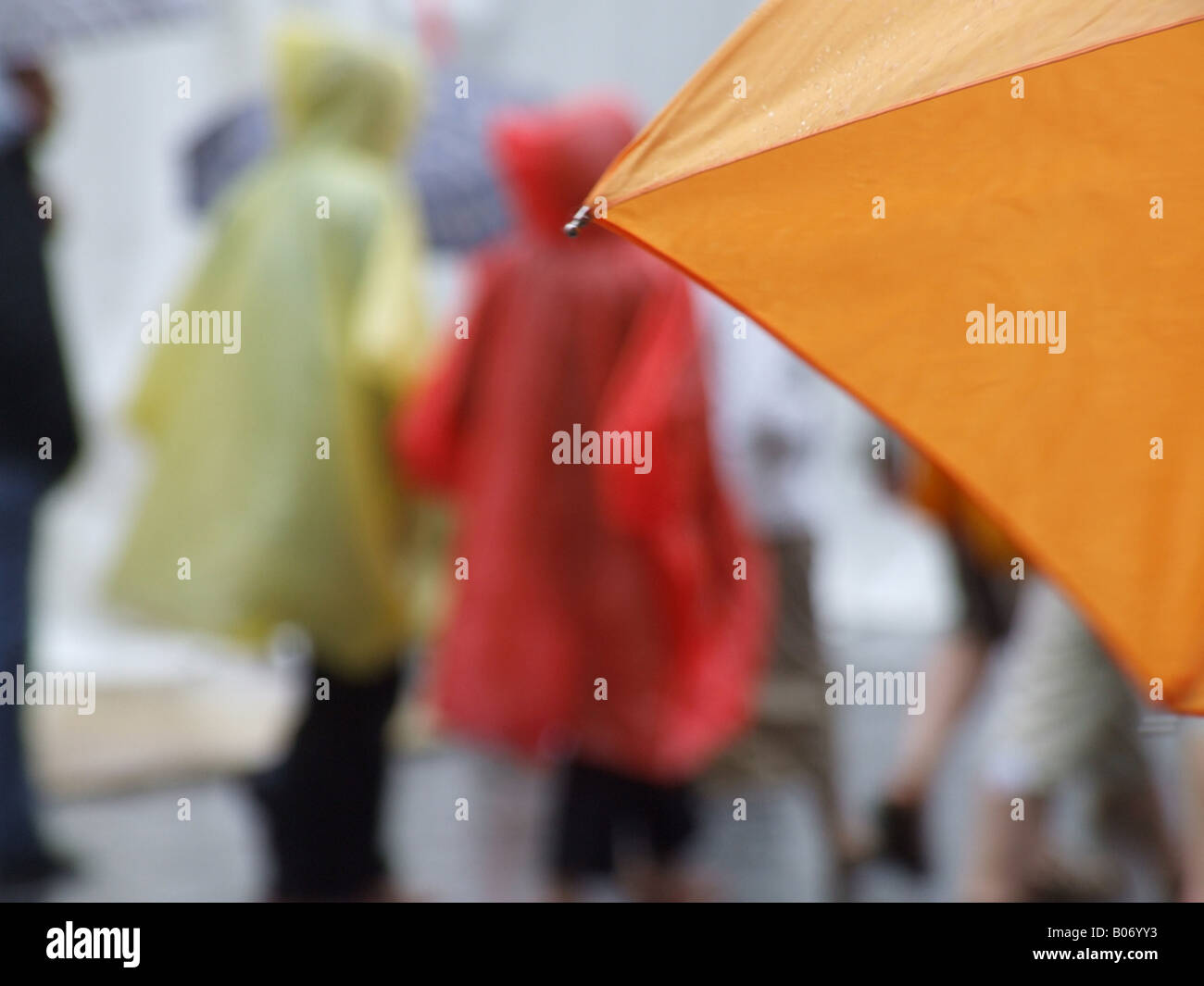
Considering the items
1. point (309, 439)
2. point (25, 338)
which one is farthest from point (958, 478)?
point (25, 338)

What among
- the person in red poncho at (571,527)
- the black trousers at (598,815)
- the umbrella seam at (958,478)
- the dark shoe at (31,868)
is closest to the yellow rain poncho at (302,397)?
the person in red poncho at (571,527)

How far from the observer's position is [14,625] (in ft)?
11.6

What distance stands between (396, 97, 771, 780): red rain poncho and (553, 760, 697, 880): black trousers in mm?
91

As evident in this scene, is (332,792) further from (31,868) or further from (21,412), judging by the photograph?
(21,412)

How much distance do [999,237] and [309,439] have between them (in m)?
2.12

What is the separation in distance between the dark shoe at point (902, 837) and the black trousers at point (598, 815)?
1.68 feet

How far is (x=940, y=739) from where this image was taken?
12.6 feet

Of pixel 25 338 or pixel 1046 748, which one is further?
pixel 25 338

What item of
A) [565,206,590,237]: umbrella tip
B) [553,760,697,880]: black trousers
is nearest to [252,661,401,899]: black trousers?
[553,760,697,880]: black trousers

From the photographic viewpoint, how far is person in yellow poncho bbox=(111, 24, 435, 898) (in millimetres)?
3309

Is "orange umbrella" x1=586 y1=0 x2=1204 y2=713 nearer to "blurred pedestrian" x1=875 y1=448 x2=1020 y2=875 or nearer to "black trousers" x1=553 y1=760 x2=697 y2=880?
"black trousers" x1=553 y1=760 x2=697 y2=880

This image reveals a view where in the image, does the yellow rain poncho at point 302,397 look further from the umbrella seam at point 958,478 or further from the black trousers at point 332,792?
the umbrella seam at point 958,478

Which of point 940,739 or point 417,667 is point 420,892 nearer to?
point 940,739

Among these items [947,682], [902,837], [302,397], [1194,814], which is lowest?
[902,837]
